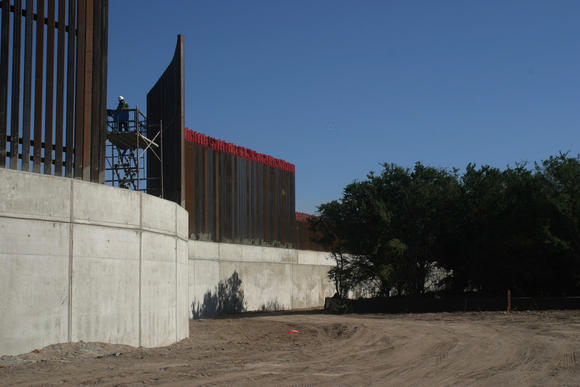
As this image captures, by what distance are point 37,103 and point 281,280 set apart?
27.5 metres

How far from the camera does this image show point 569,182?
1137 inches

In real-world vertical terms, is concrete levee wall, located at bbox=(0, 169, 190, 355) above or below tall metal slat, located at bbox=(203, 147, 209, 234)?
below

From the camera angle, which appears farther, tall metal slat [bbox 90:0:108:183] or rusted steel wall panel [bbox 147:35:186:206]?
rusted steel wall panel [bbox 147:35:186:206]

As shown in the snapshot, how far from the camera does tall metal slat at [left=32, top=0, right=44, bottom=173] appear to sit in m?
14.4

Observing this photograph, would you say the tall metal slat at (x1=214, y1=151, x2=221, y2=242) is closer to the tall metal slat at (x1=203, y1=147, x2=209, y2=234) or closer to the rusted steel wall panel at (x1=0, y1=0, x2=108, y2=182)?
the tall metal slat at (x1=203, y1=147, x2=209, y2=234)

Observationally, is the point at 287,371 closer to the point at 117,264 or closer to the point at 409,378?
the point at 409,378

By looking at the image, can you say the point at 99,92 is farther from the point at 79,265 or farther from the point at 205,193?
the point at 205,193

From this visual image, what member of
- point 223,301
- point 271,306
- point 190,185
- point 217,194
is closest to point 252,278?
point 271,306

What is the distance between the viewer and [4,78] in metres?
14.1

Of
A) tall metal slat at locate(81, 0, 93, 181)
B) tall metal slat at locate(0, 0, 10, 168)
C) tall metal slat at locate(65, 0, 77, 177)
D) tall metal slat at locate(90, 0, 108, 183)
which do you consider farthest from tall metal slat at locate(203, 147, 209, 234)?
tall metal slat at locate(0, 0, 10, 168)

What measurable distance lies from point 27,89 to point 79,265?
452cm

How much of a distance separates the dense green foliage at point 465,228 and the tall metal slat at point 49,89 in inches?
826

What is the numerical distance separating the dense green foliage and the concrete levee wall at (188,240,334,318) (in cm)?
484

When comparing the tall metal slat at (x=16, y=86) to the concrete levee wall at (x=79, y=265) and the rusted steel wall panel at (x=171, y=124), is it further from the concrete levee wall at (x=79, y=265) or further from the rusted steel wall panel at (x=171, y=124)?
the rusted steel wall panel at (x=171, y=124)
